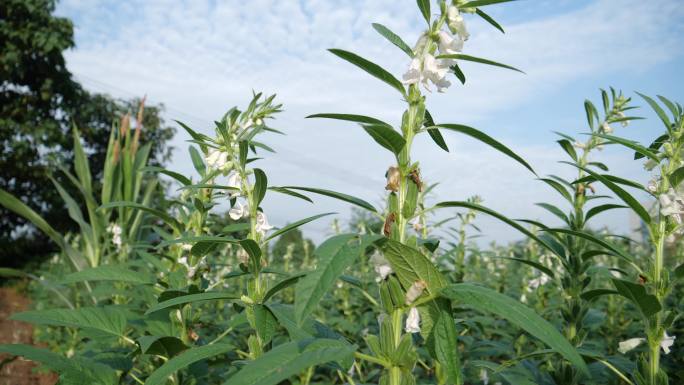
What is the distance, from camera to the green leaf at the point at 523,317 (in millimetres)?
756

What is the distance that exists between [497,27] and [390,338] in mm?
818

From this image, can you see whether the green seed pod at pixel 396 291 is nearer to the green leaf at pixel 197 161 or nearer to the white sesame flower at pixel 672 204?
the white sesame flower at pixel 672 204

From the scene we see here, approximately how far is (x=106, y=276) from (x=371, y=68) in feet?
3.98

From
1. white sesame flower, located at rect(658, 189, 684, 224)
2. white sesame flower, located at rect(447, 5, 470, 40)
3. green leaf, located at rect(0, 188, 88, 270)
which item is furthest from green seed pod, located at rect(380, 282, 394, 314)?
green leaf, located at rect(0, 188, 88, 270)

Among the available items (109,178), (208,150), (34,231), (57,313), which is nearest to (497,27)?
(208,150)

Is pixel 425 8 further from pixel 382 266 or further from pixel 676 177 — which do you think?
pixel 676 177

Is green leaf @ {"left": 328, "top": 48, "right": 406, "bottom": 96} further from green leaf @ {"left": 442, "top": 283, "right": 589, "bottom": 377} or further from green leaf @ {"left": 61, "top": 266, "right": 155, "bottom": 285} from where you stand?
green leaf @ {"left": 61, "top": 266, "right": 155, "bottom": 285}

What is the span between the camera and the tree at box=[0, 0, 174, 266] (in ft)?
56.8

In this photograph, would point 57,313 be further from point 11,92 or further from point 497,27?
point 11,92

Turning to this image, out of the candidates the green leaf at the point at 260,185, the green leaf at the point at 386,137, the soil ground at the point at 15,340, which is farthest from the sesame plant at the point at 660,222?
the soil ground at the point at 15,340

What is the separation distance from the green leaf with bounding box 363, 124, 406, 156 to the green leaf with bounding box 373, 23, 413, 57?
0.27 metres

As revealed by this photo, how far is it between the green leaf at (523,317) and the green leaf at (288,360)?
226 mm

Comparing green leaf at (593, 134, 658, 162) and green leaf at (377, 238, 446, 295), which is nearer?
green leaf at (377, 238, 446, 295)

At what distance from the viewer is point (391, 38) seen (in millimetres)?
1184
